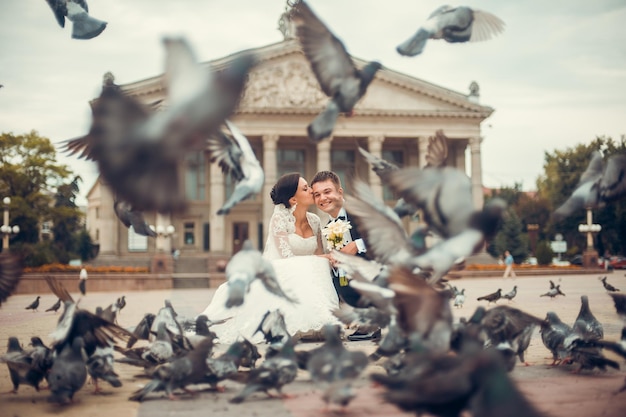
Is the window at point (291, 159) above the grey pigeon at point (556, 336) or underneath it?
above

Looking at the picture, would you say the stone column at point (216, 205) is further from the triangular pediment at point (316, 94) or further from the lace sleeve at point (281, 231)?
the lace sleeve at point (281, 231)

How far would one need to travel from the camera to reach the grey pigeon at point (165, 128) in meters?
2.94

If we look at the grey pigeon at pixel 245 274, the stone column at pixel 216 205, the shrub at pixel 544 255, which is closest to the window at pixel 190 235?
the stone column at pixel 216 205

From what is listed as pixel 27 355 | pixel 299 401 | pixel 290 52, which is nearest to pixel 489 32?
pixel 299 401

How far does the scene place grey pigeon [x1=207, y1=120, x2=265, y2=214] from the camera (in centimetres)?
416

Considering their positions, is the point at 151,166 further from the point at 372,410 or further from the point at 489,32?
the point at 489,32

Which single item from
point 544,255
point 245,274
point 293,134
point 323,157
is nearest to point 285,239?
point 245,274

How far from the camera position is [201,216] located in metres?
54.8

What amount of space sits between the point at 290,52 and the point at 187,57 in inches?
1898

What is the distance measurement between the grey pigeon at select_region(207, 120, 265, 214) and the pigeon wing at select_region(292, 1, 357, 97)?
0.67m

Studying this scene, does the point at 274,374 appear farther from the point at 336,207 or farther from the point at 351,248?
the point at 336,207

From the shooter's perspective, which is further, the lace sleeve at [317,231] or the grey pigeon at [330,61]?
the lace sleeve at [317,231]

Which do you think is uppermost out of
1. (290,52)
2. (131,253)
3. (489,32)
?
(290,52)

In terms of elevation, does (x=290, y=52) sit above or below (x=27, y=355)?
above
